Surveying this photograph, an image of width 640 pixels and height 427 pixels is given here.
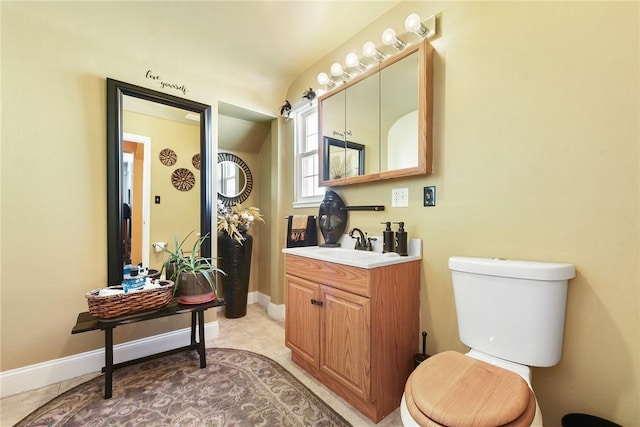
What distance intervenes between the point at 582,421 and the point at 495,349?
38cm

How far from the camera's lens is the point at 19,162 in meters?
1.62

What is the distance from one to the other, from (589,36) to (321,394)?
2.18 metres

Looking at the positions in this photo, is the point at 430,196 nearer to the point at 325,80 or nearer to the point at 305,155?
the point at 325,80

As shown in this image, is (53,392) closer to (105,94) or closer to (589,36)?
(105,94)

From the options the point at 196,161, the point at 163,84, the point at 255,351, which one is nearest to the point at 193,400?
the point at 255,351

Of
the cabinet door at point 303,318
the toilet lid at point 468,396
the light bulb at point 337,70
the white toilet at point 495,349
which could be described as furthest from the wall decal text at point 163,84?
the toilet lid at point 468,396

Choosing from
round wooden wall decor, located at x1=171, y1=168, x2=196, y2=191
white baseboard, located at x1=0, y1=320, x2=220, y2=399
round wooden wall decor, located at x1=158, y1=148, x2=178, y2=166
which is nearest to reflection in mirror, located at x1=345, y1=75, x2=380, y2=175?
round wooden wall decor, located at x1=171, y1=168, x2=196, y2=191

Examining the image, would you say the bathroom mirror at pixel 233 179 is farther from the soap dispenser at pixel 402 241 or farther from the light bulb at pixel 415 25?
the light bulb at pixel 415 25

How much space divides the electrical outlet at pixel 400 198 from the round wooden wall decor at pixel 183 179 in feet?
5.47

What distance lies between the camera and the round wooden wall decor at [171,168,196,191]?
2.23m

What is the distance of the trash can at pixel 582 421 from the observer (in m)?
→ 1.04

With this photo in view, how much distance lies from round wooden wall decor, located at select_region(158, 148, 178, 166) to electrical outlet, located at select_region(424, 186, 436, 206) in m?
1.99

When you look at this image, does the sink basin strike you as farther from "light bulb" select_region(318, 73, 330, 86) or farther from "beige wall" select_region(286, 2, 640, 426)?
"light bulb" select_region(318, 73, 330, 86)

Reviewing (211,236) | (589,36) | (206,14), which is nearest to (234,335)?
(211,236)
